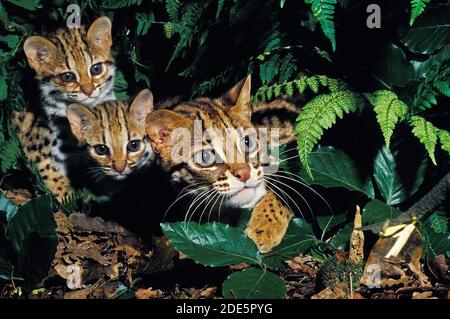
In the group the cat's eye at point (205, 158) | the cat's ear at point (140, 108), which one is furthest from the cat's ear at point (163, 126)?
the cat's ear at point (140, 108)

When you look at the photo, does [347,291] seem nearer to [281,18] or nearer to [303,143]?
[303,143]

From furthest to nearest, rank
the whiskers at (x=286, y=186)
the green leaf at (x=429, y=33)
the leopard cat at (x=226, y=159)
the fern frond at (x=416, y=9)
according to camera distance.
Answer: the whiskers at (x=286, y=186)
the leopard cat at (x=226, y=159)
the green leaf at (x=429, y=33)
the fern frond at (x=416, y=9)

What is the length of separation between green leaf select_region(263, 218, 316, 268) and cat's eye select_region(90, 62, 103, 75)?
7.79ft

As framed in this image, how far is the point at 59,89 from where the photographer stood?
18.8 feet

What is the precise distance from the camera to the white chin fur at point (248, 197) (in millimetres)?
4496

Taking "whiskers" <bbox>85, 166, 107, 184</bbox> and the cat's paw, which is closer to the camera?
the cat's paw

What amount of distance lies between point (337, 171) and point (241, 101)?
912 mm

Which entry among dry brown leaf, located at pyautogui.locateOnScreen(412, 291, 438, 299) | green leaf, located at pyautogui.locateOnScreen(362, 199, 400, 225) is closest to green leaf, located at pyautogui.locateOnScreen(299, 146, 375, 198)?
green leaf, located at pyautogui.locateOnScreen(362, 199, 400, 225)

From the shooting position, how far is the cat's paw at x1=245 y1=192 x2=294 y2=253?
4.60 metres

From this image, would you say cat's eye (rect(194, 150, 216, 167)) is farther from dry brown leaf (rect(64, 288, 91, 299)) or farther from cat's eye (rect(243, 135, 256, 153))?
dry brown leaf (rect(64, 288, 91, 299))

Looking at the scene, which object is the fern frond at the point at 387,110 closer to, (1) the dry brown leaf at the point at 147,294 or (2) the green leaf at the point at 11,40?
(1) the dry brown leaf at the point at 147,294

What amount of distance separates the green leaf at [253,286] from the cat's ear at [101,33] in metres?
2.67

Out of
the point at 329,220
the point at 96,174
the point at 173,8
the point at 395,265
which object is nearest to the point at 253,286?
the point at 395,265

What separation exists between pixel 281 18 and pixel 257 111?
0.87 metres
